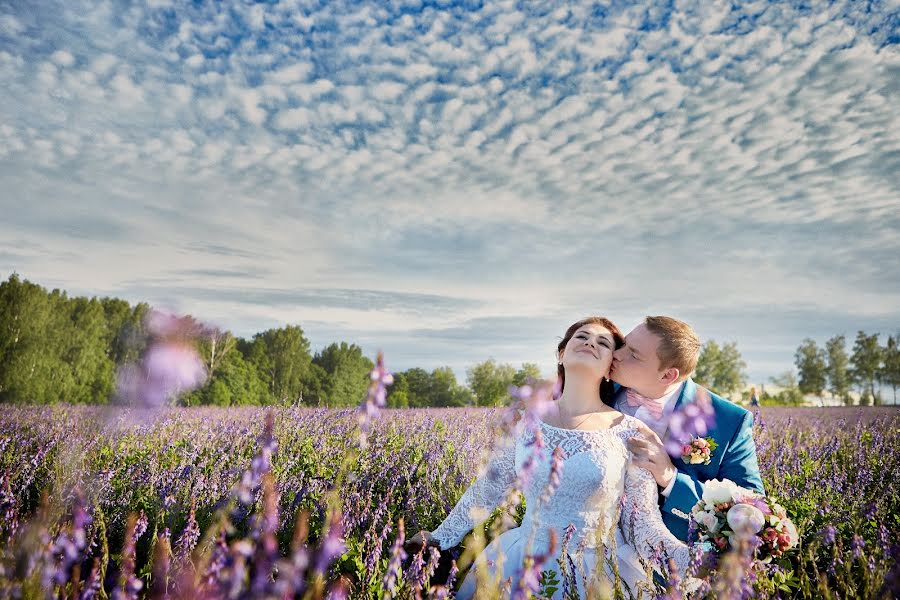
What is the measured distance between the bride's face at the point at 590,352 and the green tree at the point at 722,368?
4037 cm

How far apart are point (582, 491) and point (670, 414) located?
77cm

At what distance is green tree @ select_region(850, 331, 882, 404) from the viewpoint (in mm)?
38844

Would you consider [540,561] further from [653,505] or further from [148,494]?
[148,494]

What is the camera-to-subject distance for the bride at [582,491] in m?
2.54

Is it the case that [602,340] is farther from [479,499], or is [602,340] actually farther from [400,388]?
[400,388]

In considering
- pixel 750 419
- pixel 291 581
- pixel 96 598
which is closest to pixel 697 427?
pixel 750 419

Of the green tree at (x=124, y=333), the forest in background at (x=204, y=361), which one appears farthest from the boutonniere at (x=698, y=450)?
the green tree at (x=124, y=333)

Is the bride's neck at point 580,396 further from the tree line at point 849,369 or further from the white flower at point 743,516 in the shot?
the tree line at point 849,369

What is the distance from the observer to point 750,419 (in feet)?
9.78

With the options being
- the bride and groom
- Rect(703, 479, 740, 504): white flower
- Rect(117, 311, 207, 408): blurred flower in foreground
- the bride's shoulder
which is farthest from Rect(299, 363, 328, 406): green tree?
Rect(703, 479, 740, 504): white flower

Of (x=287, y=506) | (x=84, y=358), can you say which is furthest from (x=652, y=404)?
(x=84, y=358)

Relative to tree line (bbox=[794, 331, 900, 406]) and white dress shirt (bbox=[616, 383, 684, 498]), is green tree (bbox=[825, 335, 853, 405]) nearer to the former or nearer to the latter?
tree line (bbox=[794, 331, 900, 406])

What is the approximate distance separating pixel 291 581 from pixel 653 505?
2.12 metres

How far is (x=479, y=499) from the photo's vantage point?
9.64ft
